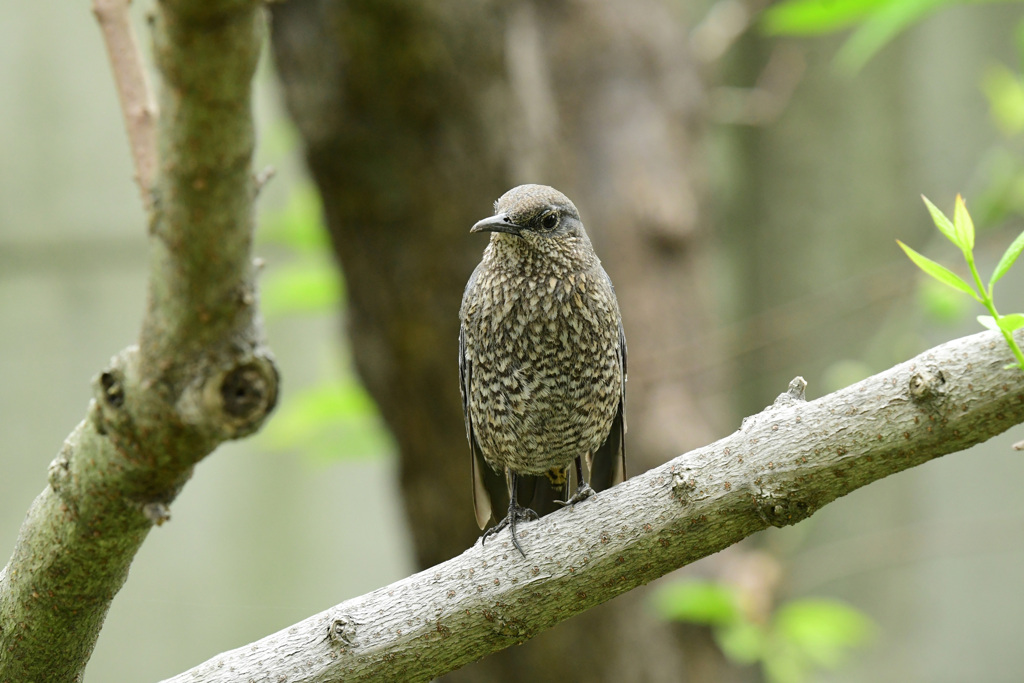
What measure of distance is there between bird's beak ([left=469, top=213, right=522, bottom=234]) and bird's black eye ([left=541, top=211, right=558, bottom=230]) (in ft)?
0.28

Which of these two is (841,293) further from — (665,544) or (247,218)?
(247,218)

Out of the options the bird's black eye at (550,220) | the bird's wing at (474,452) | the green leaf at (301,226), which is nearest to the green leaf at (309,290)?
the green leaf at (301,226)

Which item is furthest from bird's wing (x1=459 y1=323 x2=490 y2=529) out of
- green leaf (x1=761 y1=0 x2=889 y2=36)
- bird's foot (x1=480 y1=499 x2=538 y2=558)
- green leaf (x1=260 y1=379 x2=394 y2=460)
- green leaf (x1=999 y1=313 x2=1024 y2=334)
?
green leaf (x1=260 y1=379 x2=394 y2=460)

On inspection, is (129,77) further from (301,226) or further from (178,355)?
(301,226)

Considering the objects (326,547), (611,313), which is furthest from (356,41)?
(326,547)

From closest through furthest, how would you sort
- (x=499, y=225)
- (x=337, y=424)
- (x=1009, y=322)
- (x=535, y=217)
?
(x=1009, y=322) → (x=499, y=225) → (x=535, y=217) → (x=337, y=424)

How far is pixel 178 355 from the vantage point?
1342 mm

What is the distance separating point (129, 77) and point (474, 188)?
6.57ft

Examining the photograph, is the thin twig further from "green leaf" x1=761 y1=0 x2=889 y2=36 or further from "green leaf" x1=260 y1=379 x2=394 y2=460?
"green leaf" x1=260 y1=379 x2=394 y2=460

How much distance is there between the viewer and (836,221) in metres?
7.42

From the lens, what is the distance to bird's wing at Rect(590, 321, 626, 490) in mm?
2635

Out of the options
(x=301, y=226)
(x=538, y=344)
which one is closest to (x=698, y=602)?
(x=538, y=344)

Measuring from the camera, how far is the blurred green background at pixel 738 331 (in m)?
6.77

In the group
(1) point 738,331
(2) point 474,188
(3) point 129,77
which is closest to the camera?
(3) point 129,77
